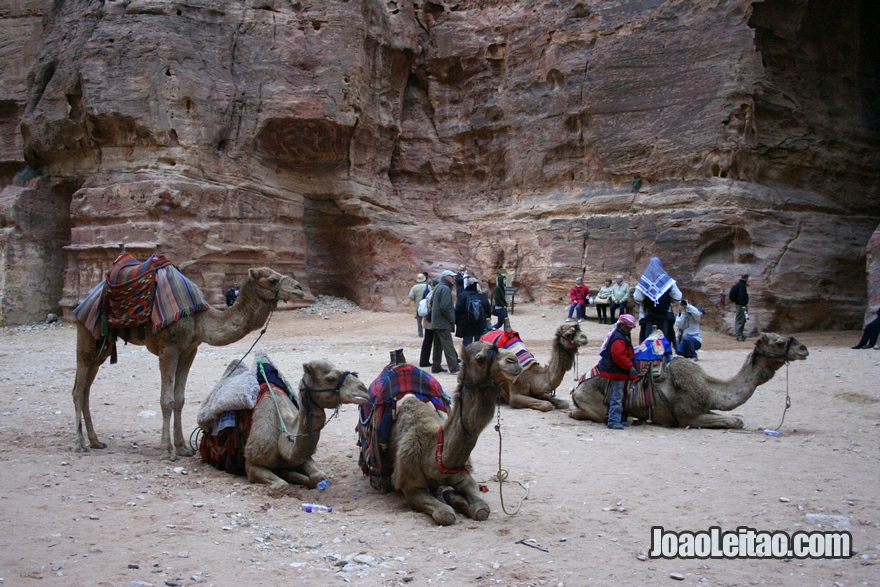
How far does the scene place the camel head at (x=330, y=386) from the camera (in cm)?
499

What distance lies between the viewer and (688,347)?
A: 12.5 m

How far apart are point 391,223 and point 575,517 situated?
2076 centimetres

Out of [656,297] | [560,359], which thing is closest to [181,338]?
[560,359]

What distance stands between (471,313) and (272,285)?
18.7ft

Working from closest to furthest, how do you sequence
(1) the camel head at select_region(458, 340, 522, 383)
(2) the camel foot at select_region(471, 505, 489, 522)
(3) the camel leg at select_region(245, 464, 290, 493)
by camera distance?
(1) the camel head at select_region(458, 340, 522, 383), (2) the camel foot at select_region(471, 505, 489, 522), (3) the camel leg at select_region(245, 464, 290, 493)

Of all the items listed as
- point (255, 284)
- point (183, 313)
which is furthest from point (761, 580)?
point (183, 313)

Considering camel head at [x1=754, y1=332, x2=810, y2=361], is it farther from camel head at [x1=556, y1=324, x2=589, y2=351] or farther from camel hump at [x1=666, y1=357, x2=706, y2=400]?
camel head at [x1=556, y1=324, x2=589, y2=351]

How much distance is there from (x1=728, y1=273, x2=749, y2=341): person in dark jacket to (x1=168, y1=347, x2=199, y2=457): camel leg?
14.6m

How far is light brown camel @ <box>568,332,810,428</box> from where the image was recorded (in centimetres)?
767

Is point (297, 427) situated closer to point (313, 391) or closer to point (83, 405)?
point (313, 391)

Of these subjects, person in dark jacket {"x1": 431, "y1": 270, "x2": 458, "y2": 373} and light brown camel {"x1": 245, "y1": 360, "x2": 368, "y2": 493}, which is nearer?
light brown camel {"x1": 245, "y1": 360, "x2": 368, "y2": 493}

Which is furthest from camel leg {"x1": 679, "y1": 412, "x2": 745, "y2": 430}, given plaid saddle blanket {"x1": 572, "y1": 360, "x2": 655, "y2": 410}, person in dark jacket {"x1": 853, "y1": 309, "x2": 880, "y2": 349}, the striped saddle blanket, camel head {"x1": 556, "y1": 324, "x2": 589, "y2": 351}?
person in dark jacket {"x1": 853, "y1": 309, "x2": 880, "y2": 349}

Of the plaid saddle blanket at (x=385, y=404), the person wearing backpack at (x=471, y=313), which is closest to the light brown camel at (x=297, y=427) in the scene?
the plaid saddle blanket at (x=385, y=404)

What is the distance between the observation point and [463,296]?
11695mm
